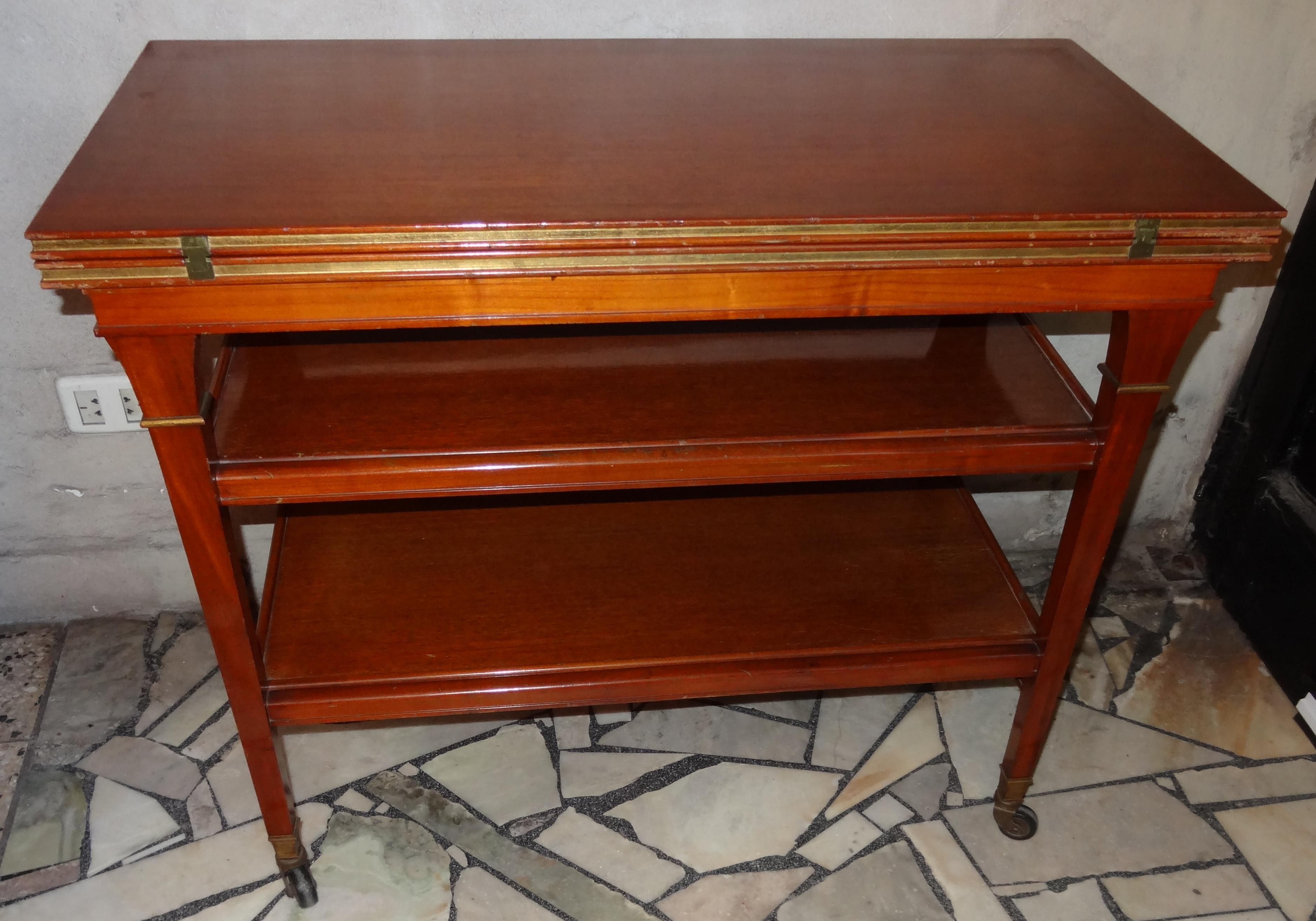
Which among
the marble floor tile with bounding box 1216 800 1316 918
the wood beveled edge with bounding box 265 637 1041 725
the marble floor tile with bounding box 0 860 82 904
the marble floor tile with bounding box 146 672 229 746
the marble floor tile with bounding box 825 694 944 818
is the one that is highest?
the wood beveled edge with bounding box 265 637 1041 725

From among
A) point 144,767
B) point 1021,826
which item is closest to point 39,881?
point 144,767

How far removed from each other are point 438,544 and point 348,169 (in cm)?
70

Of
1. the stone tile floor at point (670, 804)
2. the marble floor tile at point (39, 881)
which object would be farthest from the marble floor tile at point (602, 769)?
the marble floor tile at point (39, 881)

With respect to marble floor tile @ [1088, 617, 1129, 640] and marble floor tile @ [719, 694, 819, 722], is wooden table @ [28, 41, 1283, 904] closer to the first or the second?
marble floor tile @ [719, 694, 819, 722]

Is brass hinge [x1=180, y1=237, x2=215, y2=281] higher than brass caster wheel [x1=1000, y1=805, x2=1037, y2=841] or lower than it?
higher

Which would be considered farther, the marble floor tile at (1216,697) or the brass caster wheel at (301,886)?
the marble floor tile at (1216,697)

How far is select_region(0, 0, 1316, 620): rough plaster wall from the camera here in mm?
1591

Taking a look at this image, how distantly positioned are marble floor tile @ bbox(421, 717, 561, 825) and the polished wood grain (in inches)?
43.7

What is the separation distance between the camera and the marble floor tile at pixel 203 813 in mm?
1798

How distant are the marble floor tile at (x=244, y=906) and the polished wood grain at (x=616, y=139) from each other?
1.13m

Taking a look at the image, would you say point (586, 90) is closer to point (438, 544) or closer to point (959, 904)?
point (438, 544)

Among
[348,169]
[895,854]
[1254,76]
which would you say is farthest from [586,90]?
[895,854]

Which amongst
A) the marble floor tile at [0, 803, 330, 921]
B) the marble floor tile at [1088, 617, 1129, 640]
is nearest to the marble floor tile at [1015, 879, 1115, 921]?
the marble floor tile at [1088, 617, 1129, 640]

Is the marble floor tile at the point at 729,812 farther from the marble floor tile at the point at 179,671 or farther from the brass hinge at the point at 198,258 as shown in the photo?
the brass hinge at the point at 198,258
